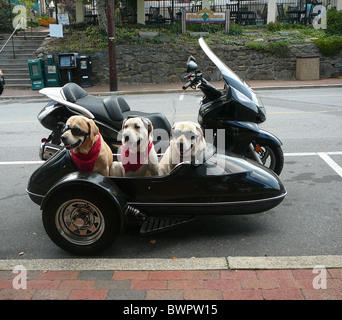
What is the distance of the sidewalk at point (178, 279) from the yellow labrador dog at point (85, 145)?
815 mm

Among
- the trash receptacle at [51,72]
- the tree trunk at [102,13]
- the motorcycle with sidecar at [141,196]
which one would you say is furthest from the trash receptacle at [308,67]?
the motorcycle with sidecar at [141,196]

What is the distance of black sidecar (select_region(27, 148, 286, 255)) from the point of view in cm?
344

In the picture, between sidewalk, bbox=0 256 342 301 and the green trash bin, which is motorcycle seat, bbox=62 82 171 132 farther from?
the green trash bin

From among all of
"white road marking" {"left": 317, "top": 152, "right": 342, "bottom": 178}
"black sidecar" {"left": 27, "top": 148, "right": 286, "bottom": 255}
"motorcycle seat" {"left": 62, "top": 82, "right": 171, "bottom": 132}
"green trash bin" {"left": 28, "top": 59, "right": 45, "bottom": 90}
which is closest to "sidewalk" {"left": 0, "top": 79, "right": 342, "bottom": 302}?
"black sidecar" {"left": 27, "top": 148, "right": 286, "bottom": 255}

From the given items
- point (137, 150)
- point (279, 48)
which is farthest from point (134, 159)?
point (279, 48)

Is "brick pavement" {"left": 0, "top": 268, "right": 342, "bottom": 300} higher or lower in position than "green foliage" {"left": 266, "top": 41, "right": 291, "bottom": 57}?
lower

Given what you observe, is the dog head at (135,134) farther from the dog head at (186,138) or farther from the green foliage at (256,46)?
the green foliage at (256,46)

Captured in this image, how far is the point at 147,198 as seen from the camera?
3.62m

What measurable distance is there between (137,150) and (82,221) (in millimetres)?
761

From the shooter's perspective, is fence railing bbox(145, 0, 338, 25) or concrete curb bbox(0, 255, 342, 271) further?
fence railing bbox(145, 0, 338, 25)

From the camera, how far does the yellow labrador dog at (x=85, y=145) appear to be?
11.2 feet

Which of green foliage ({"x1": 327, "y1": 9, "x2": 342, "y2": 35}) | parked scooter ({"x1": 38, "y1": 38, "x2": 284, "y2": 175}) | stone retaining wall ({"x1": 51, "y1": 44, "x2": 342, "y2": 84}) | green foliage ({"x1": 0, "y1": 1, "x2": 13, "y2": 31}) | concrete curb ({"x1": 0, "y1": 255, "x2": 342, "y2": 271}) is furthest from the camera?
green foliage ({"x1": 0, "y1": 1, "x2": 13, "y2": 31})

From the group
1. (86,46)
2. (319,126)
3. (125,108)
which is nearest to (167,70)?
(86,46)

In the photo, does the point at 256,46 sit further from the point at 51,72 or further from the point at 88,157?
the point at 88,157
